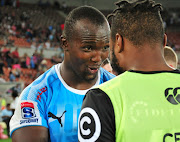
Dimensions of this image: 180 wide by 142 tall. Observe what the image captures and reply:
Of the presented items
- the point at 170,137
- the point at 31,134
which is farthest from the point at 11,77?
the point at 170,137

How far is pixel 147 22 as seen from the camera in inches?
59.4

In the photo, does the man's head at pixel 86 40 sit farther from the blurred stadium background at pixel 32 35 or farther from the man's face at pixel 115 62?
the blurred stadium background at pixel 32 35

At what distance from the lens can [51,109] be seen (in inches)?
87.0

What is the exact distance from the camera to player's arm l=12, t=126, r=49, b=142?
80.5 inches

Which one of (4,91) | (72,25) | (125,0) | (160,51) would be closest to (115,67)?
(160,51)

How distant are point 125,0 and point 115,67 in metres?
0.38

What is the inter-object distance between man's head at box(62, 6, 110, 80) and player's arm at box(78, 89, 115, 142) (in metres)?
0.87

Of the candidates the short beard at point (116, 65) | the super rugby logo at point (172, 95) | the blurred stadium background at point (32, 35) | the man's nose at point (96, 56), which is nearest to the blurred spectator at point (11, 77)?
the blurred stadium background at point (32, 35)

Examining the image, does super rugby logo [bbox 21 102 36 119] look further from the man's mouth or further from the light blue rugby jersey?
the man's mouth

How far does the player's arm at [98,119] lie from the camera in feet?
4.54

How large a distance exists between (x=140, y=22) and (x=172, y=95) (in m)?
0.41

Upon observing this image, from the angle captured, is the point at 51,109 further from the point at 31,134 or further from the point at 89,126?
the point at 89,126

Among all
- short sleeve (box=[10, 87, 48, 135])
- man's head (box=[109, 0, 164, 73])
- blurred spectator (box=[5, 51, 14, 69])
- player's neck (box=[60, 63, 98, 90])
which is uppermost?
man's head (box=[109, 0, 164, 73])

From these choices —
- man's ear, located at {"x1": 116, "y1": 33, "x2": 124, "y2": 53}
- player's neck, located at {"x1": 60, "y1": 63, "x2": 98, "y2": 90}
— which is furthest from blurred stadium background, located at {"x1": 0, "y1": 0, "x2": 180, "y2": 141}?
man's ear, located at {"x1": 116, "y1": 33, "x2": 124, "y2": 53}
